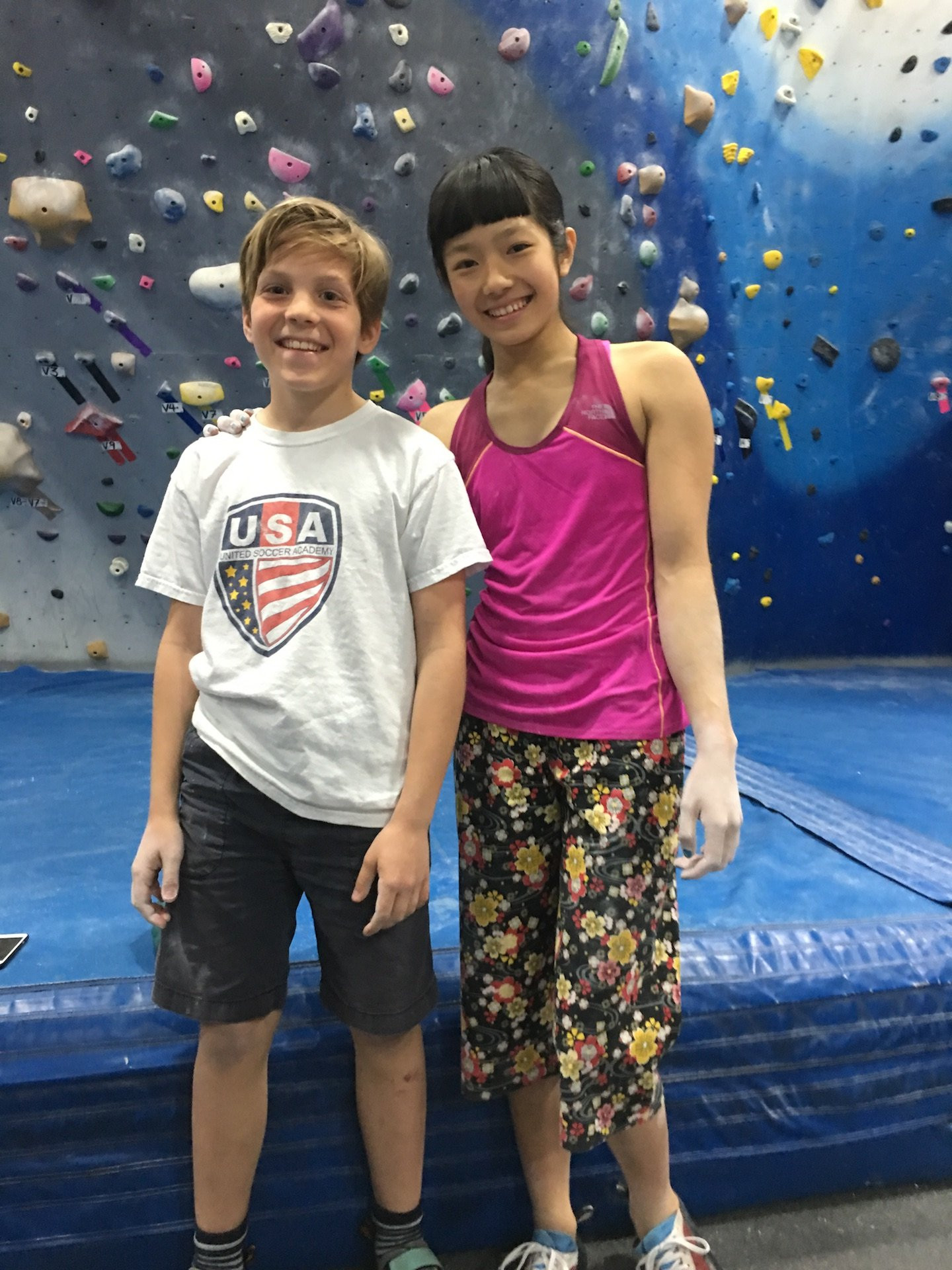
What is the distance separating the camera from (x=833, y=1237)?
1070 mm

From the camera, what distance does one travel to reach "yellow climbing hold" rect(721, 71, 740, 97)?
2.64m

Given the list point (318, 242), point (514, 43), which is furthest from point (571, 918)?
point (514, 43)

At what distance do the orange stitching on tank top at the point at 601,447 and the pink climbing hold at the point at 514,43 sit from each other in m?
2.14

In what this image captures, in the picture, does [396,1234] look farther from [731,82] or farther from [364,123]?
[731,82]

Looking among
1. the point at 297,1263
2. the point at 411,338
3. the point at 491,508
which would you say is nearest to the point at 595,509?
the point at 491,508

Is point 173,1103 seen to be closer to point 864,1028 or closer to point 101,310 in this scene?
point 864,1028

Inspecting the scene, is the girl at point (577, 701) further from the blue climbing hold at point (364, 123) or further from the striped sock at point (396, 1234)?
the blue climbing hold at point (364, 123)

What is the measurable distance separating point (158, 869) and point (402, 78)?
7.78ft

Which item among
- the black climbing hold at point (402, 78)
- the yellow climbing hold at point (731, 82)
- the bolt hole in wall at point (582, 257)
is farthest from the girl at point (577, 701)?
the yellow climbing hold at point (731, 82)

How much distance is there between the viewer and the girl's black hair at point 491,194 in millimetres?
884

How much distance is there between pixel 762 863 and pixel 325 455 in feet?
3.34

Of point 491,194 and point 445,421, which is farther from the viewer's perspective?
point 445,421

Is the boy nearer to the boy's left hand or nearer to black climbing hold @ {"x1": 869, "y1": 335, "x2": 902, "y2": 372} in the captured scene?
the boy's left hand

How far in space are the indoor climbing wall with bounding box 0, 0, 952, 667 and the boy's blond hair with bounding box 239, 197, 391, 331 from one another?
174cm
